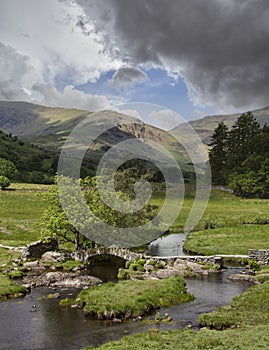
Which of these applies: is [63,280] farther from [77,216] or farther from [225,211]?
[225,211]

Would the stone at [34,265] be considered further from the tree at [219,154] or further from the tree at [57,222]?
the tree at [219,154]

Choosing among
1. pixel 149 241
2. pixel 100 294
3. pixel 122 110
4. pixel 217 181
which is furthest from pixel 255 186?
pixel 100 294

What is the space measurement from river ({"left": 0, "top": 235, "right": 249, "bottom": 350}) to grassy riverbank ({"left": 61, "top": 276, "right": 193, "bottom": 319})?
3.75 ft

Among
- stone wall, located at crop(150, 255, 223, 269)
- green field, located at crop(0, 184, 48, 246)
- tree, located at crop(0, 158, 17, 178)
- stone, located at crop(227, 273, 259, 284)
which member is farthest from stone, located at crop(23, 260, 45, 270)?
tree, located at crop(0, 158, 17, 178)

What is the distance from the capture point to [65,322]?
119ft

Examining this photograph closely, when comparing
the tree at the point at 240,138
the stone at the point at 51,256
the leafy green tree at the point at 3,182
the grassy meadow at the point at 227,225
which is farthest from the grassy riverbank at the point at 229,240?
the leafy green tree at the point at 3,182

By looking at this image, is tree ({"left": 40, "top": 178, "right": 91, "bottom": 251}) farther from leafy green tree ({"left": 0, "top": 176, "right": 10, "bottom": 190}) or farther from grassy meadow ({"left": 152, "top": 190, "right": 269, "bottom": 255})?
leafy green tree ({"left": 0, "top": 176, "right": 10, "bottom": 190})

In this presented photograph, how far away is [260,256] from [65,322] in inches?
1319

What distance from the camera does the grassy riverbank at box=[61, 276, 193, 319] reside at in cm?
3800

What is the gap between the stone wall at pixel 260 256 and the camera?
58000 millimetres

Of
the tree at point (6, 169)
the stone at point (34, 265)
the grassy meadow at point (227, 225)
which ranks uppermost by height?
the tree at point (6, 169)

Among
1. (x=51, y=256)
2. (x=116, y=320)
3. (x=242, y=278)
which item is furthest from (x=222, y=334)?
(x=51, y=256)

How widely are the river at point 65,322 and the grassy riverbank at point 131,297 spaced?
114cm

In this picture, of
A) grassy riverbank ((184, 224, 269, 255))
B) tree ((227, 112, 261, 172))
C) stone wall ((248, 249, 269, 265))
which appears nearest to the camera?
stone wall ((248, 249, 269, 265))
